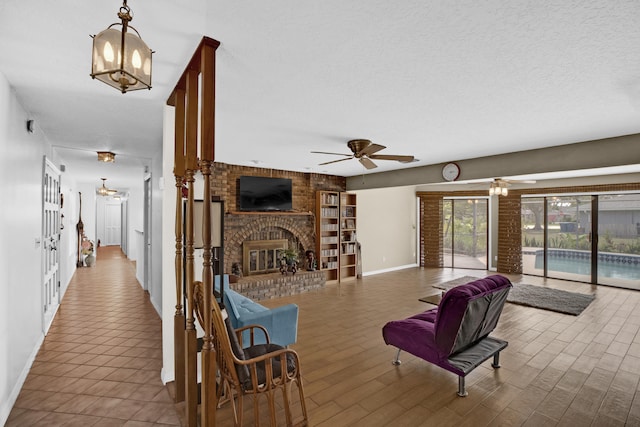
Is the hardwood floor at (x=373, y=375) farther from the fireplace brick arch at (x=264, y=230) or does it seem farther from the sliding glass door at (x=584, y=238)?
the sliding glass door at (x=584, y=238)

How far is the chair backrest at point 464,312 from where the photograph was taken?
8.44 ft

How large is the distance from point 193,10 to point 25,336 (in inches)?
127

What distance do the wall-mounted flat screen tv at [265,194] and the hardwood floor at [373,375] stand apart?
2171 millimetres

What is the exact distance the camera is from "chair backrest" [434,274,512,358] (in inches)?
101

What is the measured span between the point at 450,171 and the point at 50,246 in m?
5.96

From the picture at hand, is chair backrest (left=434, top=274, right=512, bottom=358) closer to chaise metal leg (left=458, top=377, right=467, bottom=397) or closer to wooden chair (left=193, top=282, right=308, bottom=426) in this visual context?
chaise metal leg (left=458, top=377, right=467, bottom=397)

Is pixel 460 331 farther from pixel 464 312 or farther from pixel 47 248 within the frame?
pixel 47 248

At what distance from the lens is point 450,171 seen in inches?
204

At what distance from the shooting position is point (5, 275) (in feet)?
7.27

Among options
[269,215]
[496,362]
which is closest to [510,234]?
[496,362]

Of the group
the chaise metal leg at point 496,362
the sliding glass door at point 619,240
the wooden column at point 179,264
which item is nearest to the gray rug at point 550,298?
the sliding glass door at point 619,240

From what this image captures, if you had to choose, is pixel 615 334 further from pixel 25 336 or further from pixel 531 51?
pixel 25 336

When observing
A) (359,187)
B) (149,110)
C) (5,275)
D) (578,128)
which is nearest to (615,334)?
(578,128)

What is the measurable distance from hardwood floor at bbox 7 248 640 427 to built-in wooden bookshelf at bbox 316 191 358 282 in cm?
203
